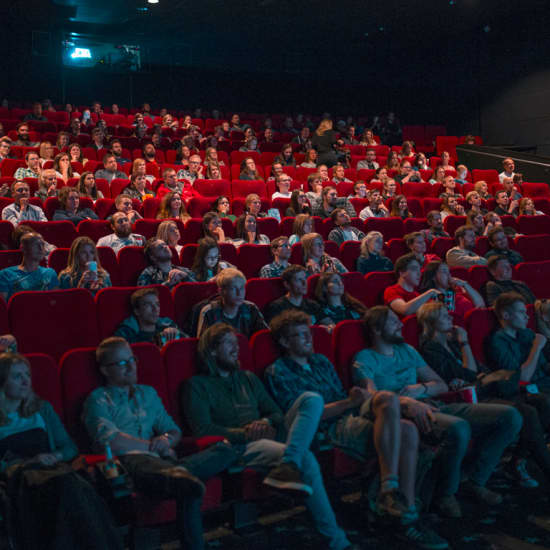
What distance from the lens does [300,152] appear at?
159 inches

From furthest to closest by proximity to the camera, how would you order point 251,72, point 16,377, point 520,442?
1. point 251,72
2. point 520,442
3. point 16,377

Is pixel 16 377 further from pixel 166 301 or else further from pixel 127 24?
pixel 127 24

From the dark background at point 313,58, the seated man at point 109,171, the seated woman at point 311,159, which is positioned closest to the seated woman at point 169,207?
the seated man at point 109,171

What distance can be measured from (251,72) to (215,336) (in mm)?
5406

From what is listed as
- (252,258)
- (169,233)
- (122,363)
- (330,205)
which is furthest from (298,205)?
(122,363)

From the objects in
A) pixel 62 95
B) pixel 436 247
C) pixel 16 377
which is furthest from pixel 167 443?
pixel 62 95

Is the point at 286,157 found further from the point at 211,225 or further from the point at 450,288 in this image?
the point at 450,288

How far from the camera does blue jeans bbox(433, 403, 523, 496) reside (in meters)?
1.13

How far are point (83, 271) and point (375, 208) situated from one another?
1475 mm

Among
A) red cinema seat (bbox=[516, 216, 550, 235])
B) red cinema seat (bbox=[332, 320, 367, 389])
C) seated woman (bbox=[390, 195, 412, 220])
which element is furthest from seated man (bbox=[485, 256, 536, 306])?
red cinema seat (bbox=[516, 216, 550, 235])

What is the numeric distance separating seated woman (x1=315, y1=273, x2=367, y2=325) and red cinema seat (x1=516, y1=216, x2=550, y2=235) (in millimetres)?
1431

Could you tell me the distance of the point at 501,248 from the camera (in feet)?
7.16

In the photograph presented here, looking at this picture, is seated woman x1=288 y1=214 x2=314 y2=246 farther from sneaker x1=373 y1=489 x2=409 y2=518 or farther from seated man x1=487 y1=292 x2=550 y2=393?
sneaker x1=373 y1=489 x2=409 y2=518

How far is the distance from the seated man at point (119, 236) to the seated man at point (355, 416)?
82 cm
